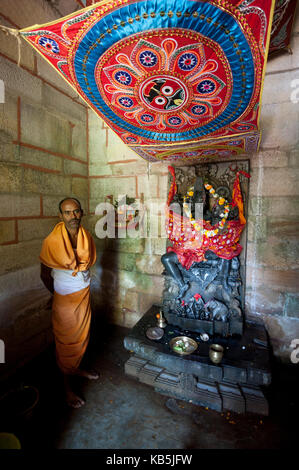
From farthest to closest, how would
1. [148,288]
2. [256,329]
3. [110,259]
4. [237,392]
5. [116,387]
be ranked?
[110,259] < [148,288] < [256,329] < [116,387] < [237,392]

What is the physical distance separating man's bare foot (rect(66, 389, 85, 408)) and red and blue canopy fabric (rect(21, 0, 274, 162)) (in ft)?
11.1

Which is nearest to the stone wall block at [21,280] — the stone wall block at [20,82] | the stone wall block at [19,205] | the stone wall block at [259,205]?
the stone wall block at [19,205]

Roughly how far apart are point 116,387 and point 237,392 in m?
1.56

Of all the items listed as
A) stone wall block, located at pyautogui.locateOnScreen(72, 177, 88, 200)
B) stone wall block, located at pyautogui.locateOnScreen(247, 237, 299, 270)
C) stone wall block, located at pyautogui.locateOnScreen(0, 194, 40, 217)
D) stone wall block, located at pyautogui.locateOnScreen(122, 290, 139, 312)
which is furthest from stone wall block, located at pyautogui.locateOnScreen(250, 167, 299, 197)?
stone wall block, located at pyautogui.locateOnScreen(0, 194, 40, 217)

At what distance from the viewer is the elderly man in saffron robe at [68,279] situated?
259cm

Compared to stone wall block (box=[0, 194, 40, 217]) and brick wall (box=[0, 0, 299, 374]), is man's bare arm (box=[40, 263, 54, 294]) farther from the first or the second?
stone wall block (box=[0, 194, 40, 217])

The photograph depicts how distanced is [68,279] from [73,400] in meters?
1.48

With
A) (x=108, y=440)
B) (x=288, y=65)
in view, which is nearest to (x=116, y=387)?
(x=108, y=440)

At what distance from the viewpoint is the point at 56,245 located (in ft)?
8.51

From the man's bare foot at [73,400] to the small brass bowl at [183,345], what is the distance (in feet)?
4.28

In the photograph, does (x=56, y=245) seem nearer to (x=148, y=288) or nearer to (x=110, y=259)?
(x=110, y=259)

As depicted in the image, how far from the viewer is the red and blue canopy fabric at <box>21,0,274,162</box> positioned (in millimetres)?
1182

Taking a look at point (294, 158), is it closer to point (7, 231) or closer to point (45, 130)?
point (45, 130)

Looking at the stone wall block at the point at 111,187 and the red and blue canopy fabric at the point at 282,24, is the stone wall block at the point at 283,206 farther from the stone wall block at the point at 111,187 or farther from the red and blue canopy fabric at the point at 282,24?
the stone wall block at the point at 111,187
